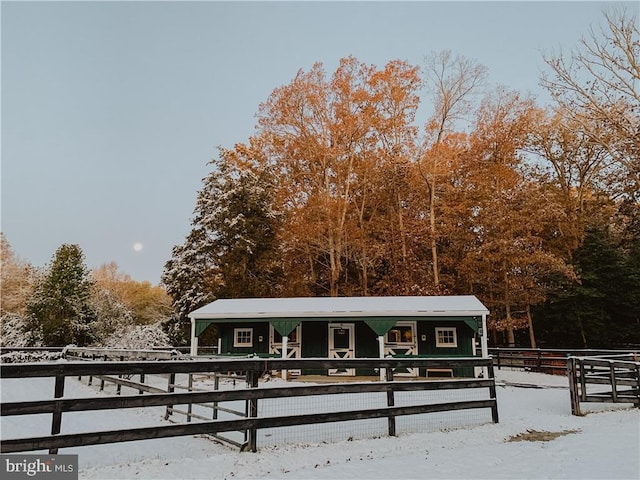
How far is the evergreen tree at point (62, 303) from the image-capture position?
21844 mm

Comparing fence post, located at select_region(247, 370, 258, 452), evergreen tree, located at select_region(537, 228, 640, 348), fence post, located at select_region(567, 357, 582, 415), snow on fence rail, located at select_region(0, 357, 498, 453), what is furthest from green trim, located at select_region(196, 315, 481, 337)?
evergreen tree, located at select_region(537, 228, 640, 348)

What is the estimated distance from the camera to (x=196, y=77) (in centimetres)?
2158

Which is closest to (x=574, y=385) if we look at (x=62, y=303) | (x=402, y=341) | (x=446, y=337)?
(x=446, y=337)

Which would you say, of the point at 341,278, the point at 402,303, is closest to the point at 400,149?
the point at 341,278

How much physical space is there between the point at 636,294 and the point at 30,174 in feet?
93.1

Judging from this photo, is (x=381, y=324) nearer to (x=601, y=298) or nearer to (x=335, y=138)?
(x=335, y=138)

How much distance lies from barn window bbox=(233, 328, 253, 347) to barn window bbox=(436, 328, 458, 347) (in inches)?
275

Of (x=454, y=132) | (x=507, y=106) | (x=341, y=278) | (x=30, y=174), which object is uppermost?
(x=507, y=106)

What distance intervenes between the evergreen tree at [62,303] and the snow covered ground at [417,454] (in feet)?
50.8

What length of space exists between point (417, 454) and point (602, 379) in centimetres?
606

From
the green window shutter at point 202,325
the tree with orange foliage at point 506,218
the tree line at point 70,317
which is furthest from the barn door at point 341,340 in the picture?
the tree line at point 70,317

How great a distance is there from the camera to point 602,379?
8.98m

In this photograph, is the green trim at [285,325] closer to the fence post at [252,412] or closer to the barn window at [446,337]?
the barn window at [446,337]

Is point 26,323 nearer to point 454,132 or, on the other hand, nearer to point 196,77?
point 196,77
